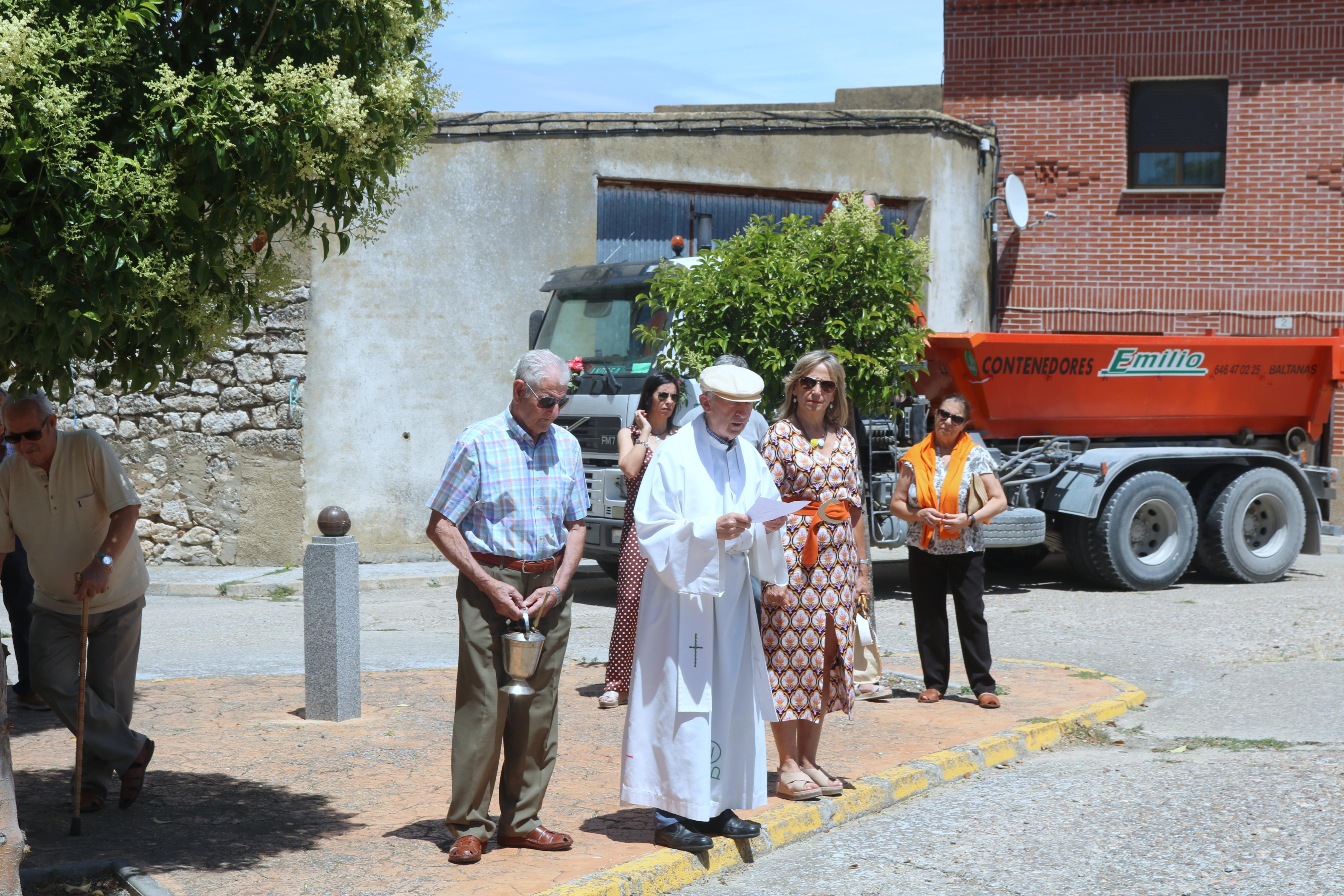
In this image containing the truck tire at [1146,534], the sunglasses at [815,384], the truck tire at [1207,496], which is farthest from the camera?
the truck tire at [1207,496]

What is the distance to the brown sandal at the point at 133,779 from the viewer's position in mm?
5320

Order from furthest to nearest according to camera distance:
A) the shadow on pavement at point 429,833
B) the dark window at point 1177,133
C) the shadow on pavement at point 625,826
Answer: the dark window at point 1177,133 → the shadow on pavement at point 625,826 → the shadow on pavement at point 429,833

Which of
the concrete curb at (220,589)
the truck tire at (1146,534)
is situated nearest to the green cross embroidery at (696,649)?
the truck tire at (1146,534)

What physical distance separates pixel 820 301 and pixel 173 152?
17.1 ft

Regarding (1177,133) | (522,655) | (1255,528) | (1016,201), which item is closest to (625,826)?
(522,655)

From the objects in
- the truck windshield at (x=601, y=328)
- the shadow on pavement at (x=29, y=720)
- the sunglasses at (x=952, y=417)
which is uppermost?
the truck windshield at (x=601, y=328)

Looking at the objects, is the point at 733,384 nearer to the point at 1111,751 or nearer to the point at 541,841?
the point at 541,841

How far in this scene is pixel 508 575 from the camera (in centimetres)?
473

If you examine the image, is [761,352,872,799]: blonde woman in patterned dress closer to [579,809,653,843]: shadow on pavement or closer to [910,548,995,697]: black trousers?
[579,809,653,843]: shadow on pavement

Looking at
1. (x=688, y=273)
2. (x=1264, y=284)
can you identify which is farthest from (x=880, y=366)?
(x=1264, y=284)

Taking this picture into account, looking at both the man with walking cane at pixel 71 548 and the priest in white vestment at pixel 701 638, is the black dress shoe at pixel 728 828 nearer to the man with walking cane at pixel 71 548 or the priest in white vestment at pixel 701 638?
the priest in white vestment at pixel 701 638

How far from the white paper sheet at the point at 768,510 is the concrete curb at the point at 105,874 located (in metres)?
2.36

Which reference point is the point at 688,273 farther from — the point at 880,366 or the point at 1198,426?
the point at 1198,426

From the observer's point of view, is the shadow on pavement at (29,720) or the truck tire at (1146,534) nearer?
the shadow on pavement at (29,720)
